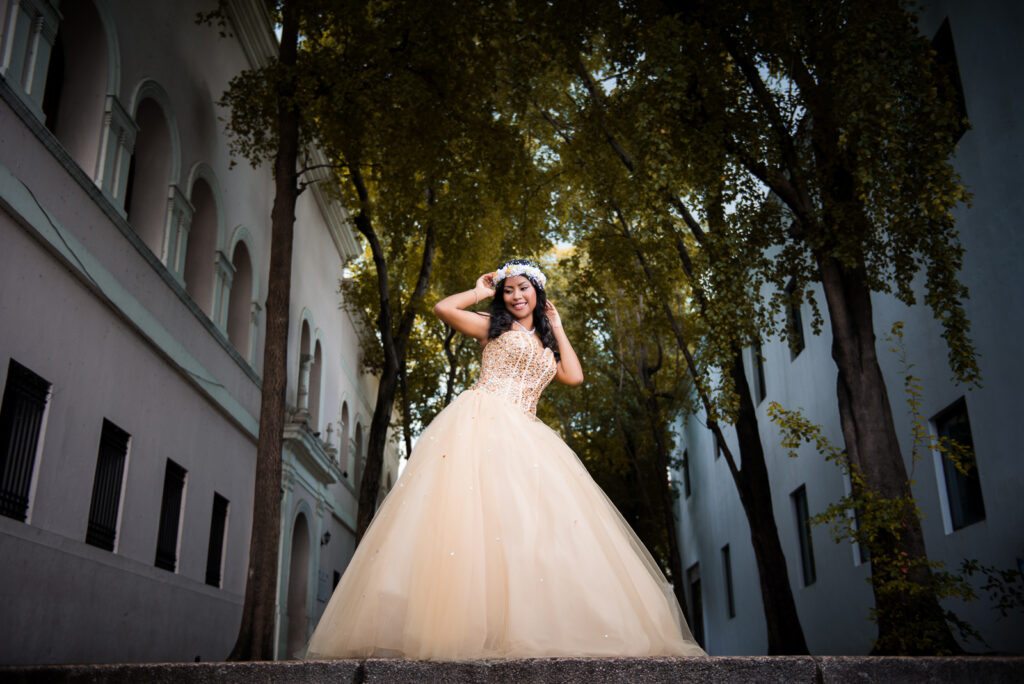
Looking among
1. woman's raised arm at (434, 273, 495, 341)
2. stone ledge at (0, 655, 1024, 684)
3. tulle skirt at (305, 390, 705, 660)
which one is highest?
woman's raised arm at (434, 273, 495, 341)

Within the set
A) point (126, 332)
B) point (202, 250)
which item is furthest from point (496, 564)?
point (202, 250)

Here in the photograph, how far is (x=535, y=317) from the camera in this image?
5.28m

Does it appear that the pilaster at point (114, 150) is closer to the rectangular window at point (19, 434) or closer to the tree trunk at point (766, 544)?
the rectangular window at point (19, 434)

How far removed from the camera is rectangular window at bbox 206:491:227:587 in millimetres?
12930

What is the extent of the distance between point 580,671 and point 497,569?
0.80 metres

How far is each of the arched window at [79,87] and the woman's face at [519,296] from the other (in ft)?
19.6

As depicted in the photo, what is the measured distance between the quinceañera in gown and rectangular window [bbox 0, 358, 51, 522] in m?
4.29

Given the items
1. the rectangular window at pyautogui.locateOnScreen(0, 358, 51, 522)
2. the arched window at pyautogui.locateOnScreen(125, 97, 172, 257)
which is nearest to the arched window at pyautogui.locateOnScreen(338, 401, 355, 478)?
the arched window at pyautogui.locateOnScreen(125, 97, 172, 257)

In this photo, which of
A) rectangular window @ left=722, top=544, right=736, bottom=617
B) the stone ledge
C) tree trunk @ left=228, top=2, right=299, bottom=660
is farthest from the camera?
rectangular window @ left=722, top=544, right=736, bottom=617

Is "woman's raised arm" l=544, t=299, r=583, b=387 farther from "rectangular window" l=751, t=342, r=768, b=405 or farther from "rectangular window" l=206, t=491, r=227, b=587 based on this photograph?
"rectangular window" l=751, t=342, r=768, b=405

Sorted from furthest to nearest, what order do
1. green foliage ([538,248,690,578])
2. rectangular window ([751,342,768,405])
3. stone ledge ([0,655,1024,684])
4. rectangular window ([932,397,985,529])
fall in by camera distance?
green foliage ([538,248,690,578])
rectangular window ([751,342,768,405])
rectangular window ([932,397,985,529])
stone ledge ([0,655,1024,684])

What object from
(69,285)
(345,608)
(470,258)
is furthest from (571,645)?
(470,258)

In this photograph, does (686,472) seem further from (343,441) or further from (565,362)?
(565,362)

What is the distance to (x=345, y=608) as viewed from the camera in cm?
412
